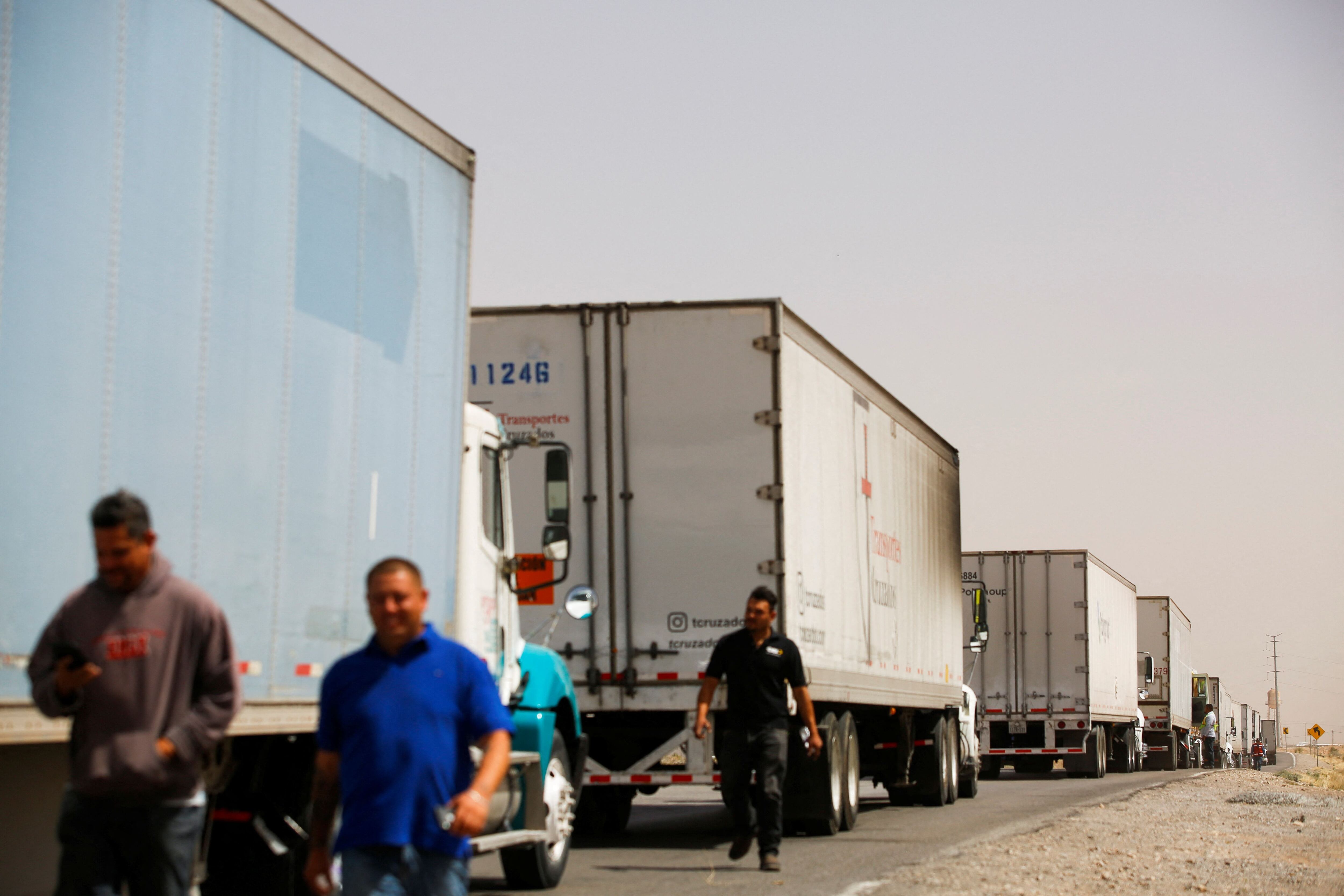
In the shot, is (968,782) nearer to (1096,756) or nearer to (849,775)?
(849,775)

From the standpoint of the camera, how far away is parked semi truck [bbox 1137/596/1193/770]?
4266cm

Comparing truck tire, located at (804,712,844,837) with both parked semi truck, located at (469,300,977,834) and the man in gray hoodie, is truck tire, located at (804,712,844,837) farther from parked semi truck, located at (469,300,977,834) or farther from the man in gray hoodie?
the man in gray hoodie

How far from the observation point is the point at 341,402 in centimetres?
751

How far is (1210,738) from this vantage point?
53.9 m

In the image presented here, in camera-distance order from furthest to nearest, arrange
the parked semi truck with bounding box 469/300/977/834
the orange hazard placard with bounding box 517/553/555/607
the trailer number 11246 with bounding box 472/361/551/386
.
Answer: the trailer number 11246 with bounding box 472/361/551/386
the parked semi truck with bounding box 469/300/977/834
the orange hazard placard with bounding box 517/553/555/607

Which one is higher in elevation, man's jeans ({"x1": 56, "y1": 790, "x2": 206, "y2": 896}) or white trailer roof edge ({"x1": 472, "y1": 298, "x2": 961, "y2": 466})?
white trailer roof edge ({"x1": 472, "y1": 298, "x2": 961, "y2": 466})

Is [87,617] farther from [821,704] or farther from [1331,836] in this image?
[1331,836]

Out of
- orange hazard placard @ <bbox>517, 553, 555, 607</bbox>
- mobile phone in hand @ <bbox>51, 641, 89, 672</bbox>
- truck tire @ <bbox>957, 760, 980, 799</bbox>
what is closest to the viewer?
mobile phone in hand @ <bbox>51, 641, 89, 672</bbox>

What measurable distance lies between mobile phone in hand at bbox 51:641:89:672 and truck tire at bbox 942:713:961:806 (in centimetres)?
1629

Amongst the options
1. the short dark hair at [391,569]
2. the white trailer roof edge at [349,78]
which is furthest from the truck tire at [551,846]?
the short dark hair at [391,569]

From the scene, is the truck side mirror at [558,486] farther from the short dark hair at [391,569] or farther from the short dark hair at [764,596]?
the short dark hair at [391,569]

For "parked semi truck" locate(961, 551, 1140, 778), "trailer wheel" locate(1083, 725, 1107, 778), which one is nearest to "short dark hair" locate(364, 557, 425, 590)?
"parked semi truck" locate(961, 551, 1140, 778)

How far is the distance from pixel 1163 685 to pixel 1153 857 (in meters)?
31.8

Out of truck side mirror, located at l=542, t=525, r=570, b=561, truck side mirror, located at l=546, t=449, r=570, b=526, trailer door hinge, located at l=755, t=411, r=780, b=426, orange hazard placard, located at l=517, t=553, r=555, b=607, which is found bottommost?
orange hazard placard, located at l=517, t=553, r=555, b=607
